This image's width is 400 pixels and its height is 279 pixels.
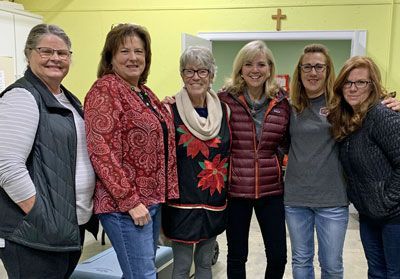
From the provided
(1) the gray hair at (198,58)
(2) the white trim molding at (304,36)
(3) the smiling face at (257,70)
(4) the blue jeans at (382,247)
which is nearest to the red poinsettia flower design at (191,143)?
(1) the gray hair at (198,58)

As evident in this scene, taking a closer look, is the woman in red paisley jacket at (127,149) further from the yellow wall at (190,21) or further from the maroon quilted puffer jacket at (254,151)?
the yellow wall at (190,21)

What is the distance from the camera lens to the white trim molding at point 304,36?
4213mm

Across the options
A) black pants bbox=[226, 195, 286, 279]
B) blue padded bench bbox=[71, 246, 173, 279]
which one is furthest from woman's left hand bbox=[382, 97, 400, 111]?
blue padded bench bbox=[71, 246, 173, 279]

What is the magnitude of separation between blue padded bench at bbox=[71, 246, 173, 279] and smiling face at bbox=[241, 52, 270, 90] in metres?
1.24

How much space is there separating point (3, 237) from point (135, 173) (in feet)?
1.67

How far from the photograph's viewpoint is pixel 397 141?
1.64m

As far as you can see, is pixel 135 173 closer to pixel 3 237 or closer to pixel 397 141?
pixel 3 237

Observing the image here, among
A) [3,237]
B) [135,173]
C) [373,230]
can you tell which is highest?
[135,173]

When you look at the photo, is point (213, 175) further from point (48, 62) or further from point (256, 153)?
point (48, 62)

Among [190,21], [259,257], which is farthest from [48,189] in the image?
[190,21]

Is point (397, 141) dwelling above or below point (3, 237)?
above

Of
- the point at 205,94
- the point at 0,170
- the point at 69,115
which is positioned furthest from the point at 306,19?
the point at 0,170

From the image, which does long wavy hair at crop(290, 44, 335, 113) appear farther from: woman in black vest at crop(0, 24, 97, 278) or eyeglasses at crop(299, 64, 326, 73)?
woman in black vest at crop(0, 24, 97, 278)

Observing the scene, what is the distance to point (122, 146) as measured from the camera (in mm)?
1549
